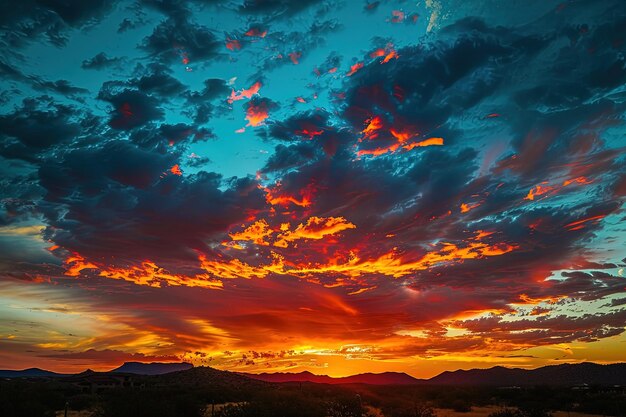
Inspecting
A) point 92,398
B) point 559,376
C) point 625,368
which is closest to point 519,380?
point 559,376

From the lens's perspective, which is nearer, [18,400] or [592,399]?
[18,400]

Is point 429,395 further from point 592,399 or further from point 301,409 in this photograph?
point 301,409

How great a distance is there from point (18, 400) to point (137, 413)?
1004 cm

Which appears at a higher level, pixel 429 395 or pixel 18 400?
pixel 18 400

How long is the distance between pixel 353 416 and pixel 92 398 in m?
32.9

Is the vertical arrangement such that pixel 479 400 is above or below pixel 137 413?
below

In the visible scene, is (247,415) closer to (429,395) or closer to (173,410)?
(173,410)

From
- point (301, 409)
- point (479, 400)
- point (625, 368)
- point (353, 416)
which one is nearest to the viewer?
point (301, 409)

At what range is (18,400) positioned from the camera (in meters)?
28.3

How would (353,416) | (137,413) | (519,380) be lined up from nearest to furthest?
(137,413), (353,416), (519,380)

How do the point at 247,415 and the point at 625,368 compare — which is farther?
the point at 625,368

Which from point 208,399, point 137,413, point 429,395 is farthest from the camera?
point 429,395

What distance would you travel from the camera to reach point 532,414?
119 feet

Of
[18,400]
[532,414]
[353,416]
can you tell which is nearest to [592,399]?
[532,414]
